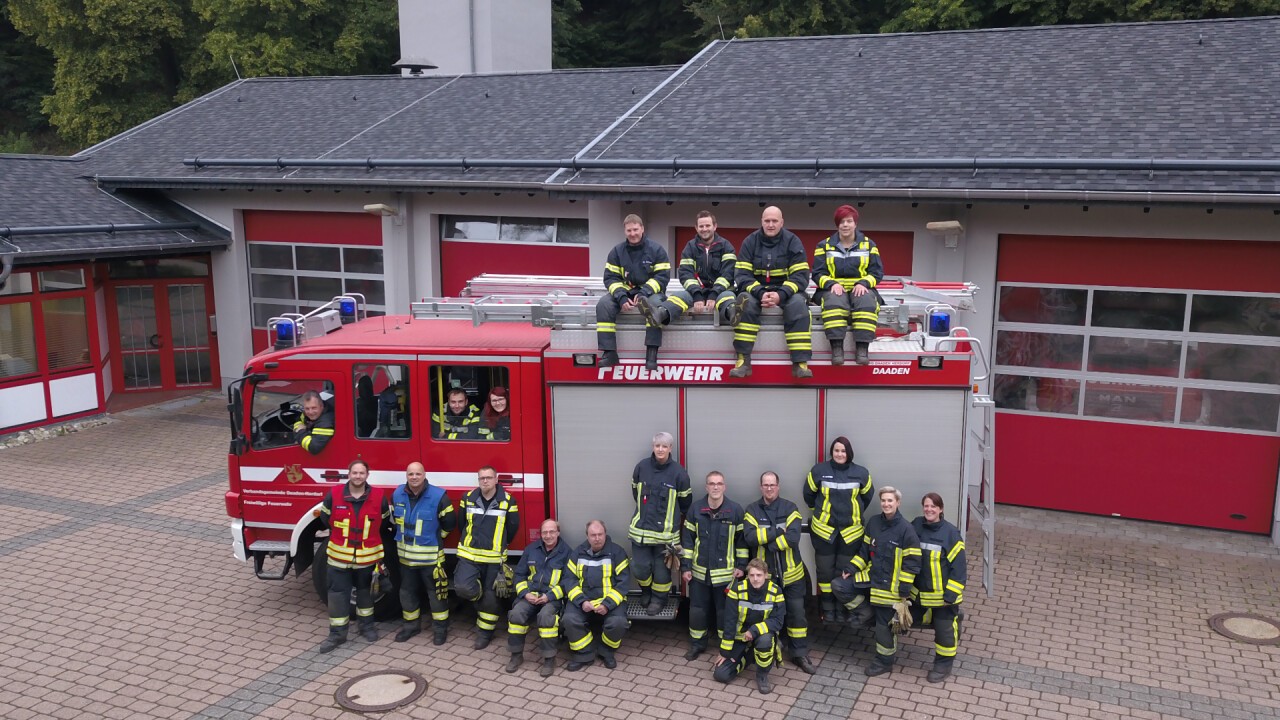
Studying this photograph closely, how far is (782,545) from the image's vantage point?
8109 millimetres

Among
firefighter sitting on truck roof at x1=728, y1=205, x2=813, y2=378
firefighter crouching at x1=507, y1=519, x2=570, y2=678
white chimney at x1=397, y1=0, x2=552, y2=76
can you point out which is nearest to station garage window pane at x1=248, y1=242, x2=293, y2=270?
white chimney at x1=397, y1=0, x2=552, y2=76

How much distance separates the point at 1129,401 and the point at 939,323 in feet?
15.7

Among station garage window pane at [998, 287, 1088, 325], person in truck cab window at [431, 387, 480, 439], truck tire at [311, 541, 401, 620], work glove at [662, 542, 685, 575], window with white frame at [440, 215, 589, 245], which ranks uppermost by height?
window with white frame at [440, 215, 589, 245]

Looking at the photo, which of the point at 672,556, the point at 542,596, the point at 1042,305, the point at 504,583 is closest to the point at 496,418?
the point at 504,583

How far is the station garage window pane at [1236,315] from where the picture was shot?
11250 millimetres

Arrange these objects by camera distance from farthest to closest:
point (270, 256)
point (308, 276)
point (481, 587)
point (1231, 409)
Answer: point (270, 256) → point (308, 276) → point (1231, 409) → point (481, 587)

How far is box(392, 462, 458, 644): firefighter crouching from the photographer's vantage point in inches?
340

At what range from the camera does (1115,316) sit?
39.2 feet

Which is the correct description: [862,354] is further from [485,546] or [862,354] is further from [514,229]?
[514,229]

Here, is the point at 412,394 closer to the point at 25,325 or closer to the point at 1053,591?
the point at 1053,591

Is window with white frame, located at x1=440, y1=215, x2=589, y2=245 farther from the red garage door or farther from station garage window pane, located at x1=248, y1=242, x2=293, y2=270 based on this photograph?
the red garage door

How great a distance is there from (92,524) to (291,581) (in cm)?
335

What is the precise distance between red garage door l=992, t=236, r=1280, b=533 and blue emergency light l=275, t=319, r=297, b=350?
8330mm

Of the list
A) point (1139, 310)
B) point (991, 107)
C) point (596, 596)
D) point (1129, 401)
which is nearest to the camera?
point (596, 596)
